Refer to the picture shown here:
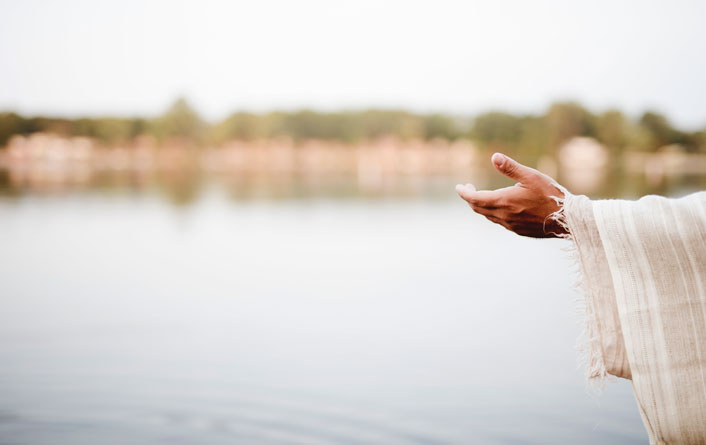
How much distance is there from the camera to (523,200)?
7.14 ft

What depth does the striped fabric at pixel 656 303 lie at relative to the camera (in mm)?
1953

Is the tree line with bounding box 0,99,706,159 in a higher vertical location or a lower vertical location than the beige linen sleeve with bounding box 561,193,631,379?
higher

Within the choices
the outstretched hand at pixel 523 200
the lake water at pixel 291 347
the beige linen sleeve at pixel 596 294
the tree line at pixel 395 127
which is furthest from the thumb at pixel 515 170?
the tree line at pixel 395 127

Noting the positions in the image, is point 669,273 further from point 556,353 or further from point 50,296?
point 50,296

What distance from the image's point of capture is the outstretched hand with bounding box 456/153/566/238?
2.14 m

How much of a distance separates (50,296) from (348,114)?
15041 cm

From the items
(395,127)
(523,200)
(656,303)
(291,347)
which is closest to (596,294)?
(656,303)

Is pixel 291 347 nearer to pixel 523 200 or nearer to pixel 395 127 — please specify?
pixel 523 200

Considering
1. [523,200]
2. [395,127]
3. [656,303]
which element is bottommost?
[656,303]

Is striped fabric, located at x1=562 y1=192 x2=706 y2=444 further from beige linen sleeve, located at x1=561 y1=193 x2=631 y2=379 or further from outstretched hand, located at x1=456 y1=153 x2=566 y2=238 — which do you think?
outstretched hand, located at x1=456 y1=153 x2=566 y2=238

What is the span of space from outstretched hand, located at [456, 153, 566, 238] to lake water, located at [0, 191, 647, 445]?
0.60 ft

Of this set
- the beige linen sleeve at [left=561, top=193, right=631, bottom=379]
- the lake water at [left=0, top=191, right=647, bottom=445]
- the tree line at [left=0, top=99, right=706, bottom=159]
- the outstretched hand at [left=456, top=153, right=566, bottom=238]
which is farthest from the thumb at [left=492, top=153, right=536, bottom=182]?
the tree line at [left=0, top=99, right=706, bottom=159]

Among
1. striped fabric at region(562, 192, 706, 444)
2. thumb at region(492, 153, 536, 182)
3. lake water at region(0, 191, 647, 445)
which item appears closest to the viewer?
striped fabric at region(562, 192, 706, 444)

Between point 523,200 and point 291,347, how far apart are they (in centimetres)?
509
